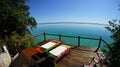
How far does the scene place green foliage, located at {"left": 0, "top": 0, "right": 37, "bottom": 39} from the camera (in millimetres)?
9109

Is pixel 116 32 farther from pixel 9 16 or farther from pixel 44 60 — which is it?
pixel 9 16

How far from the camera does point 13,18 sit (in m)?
9.47

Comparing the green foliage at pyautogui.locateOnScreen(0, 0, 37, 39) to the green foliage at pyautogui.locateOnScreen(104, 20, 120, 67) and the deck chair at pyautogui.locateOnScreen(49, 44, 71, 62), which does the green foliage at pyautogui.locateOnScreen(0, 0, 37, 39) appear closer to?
the deck chair at pyautogui.locateOnScreen(49, 44, 71, 62)

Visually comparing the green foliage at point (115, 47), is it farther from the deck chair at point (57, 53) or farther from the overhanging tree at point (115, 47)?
the deck chair at point (57, 53)

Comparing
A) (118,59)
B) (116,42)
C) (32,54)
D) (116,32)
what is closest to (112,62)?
(118,59)

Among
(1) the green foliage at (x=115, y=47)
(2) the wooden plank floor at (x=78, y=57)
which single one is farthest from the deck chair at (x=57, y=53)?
(1) the green foliage at (x=115, y=47)

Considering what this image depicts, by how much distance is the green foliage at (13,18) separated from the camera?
9109 mm

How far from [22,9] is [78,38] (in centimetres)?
604

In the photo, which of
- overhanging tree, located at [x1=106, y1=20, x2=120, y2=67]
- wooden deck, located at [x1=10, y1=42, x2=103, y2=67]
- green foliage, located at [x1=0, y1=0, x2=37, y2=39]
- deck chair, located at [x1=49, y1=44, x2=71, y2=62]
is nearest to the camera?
overhanging tree, located at [x1=106, y1=20, x2=120, y2=67]

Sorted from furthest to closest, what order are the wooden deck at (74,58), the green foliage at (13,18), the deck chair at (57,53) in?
the green foliage at (13,18)
the wooden deck at (74,58)
the deck chair at (57,53)

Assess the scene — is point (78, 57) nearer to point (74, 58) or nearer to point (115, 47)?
point (74, 58)

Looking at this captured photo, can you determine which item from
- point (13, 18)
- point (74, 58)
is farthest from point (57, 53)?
point (13, 18)

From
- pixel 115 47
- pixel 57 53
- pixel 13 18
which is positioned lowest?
pixel 57 53

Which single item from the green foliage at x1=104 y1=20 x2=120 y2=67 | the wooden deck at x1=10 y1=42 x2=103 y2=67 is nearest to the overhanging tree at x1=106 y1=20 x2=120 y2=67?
the green foliage at x1=104 y1=20 x2=120 y2=67
